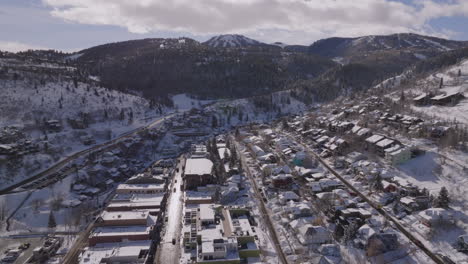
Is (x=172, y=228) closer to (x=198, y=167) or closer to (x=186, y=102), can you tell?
(x=198, y=167)

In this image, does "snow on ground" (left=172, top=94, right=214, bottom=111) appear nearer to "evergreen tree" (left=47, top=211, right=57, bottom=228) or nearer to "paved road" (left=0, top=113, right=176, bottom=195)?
"paved road" (left=0, top=113, right=176, bottom=195)

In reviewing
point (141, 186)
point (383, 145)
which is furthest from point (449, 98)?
point (141, 186)

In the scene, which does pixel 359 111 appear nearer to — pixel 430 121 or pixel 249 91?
pixel 430 121

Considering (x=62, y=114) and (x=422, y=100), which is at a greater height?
(x=422, y=100)

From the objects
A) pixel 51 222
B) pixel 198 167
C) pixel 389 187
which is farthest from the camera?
pixel 198 167

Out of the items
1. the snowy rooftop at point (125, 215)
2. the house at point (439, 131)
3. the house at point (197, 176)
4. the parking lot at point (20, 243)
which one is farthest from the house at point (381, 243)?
the parking lot at point (20, 243)

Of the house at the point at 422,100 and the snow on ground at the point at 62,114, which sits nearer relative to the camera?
the snow on ground at the point at 62,114

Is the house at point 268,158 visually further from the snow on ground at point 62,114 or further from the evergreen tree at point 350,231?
the snow on ground at point 62,114
